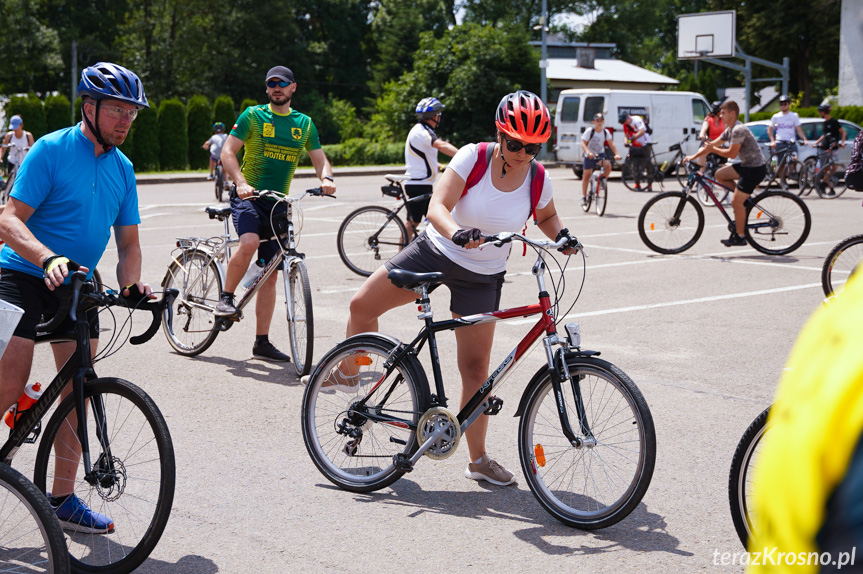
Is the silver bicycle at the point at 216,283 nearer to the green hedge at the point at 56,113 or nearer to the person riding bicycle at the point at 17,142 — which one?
the person riding bicycle at the point at 17,142

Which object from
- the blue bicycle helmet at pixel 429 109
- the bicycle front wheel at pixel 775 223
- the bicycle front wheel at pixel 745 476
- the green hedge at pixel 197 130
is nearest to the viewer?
the bicycle front wheel at pixel 745 476

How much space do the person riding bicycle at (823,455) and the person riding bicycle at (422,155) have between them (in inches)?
404

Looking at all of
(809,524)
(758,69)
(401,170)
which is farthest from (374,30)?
(809,524)

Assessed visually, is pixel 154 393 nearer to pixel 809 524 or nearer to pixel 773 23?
pixel 809 524

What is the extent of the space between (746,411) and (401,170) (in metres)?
28.5

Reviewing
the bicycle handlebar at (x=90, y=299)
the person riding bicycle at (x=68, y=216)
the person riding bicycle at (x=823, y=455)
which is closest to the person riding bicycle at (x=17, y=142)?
the person riding bicycle at (x=68, y=216)

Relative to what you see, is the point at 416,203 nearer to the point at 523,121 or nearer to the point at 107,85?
the point at 523,121

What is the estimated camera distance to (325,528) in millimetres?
4125

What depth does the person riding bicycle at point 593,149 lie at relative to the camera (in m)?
17.9

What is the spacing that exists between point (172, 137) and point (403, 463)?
1285 inches

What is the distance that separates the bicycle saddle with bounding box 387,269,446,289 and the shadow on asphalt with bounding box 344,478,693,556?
0.98 metres

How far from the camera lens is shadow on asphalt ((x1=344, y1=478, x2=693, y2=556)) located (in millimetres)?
3953

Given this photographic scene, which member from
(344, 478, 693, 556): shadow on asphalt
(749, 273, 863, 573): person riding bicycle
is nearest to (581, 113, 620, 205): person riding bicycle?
(344, 478, 693, 556): shadow on asphalt

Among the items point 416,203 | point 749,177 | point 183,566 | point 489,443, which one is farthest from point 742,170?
point 183,566
